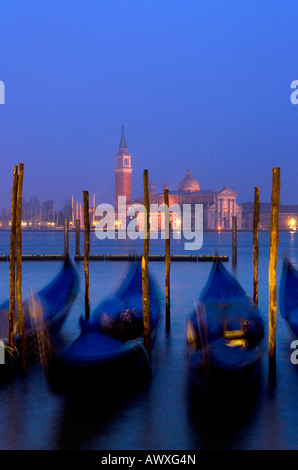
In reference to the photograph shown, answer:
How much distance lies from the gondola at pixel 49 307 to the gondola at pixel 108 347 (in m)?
0.90

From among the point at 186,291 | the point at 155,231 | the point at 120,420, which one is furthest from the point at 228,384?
the point at 155,231

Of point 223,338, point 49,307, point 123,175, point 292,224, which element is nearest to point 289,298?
point 223,338

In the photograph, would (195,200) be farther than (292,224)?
No

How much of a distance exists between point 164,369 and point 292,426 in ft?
8.30

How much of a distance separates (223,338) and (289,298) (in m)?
3.41

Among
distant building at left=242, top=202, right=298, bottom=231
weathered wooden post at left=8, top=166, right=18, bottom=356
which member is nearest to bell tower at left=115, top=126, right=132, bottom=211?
distant building at left=242, top=202, right=298, bottom=231

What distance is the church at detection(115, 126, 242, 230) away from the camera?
326 ft

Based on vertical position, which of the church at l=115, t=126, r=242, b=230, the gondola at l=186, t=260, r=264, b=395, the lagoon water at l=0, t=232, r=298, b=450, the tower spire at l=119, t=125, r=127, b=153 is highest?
the tower spire at l=119, t=125, r=127, b=153

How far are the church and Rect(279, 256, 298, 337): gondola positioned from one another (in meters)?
85.8

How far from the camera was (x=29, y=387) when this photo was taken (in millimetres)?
7281

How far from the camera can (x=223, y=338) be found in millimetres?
7984

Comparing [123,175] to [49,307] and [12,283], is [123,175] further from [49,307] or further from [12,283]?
[12,283]

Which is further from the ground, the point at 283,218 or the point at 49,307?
the point at 283,218

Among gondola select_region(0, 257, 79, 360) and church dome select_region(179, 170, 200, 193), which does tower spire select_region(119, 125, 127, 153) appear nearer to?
church dome select_region(179, 170, 200, 193)
